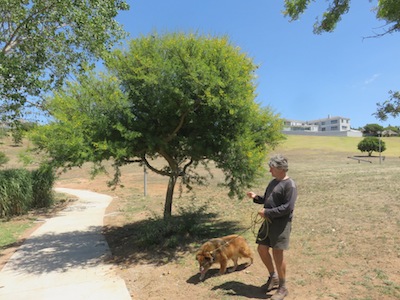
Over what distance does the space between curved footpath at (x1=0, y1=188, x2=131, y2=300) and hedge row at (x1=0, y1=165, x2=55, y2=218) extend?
2.73 meters

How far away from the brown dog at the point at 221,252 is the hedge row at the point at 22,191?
8779 millimetres

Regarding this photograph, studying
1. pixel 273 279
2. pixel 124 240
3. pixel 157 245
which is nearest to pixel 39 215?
pixel 124 240

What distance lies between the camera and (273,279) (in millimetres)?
4355

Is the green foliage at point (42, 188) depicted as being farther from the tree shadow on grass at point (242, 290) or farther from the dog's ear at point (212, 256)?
the tree shadow on grass at point (242, 290)

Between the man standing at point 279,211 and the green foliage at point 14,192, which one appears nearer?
the man standing at point 279,211

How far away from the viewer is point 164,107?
6449mm

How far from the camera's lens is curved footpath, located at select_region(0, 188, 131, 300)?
4.97 m

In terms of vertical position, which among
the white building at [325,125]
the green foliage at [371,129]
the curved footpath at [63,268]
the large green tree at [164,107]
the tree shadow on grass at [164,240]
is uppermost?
the white building at [325,125]

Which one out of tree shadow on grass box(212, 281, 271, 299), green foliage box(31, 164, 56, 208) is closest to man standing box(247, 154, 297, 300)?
tree shadow on grass box(212, 281, 271, 299)

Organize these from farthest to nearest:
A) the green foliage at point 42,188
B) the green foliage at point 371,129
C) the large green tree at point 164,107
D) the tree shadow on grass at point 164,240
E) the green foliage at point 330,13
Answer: the green foliage at point 371,129, the green foliage at point 42,188, the tree shadow on grass at point 164,240, the large green tree at point 164,107, the green foliage at point 330,13

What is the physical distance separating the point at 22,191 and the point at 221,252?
10.3 m

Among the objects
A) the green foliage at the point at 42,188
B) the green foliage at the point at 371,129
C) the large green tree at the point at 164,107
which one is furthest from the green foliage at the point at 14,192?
the green foliage at the point at 371,129

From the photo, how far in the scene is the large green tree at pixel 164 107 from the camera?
20.0 ft

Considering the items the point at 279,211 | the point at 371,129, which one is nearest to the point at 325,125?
the point at 371,129
